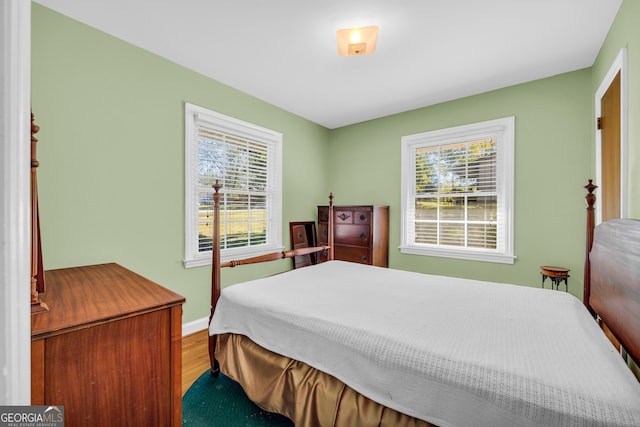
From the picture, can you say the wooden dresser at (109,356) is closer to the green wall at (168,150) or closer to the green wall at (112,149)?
the green wall at (112,149)

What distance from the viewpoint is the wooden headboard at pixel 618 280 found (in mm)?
1035

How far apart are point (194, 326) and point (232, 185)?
1.48 m

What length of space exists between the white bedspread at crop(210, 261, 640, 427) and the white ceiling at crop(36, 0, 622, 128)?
1.87m

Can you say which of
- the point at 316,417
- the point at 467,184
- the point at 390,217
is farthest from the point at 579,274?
the point at 316,417

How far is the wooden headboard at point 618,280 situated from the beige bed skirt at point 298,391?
0.86m

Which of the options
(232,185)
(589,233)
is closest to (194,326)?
(232,185)

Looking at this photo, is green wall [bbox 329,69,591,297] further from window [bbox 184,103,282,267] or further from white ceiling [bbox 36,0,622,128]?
window [bbox 184,103,282,267]

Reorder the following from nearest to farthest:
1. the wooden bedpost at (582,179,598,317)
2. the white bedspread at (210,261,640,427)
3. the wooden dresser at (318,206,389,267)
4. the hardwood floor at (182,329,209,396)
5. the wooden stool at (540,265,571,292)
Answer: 1. the white bedspread at (210,261,640,427)
2. the wooden bedpost at (582,179,598,317)
3. the hardwood floor at (182,329,209,396)
4. the wooden stool at (540,265,571,292)
5. the wooden dresser at (318,206,389,267)

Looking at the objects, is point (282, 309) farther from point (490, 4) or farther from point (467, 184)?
point (467, 184)

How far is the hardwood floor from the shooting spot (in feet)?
6.49

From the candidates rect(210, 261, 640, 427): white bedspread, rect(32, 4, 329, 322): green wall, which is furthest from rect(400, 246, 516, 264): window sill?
rect(32, 4, 329, 322): green wall

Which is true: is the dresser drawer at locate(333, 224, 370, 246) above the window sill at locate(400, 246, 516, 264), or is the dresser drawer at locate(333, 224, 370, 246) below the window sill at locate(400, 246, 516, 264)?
above

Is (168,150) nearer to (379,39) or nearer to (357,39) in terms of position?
(357,39)

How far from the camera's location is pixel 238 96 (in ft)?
10.2
